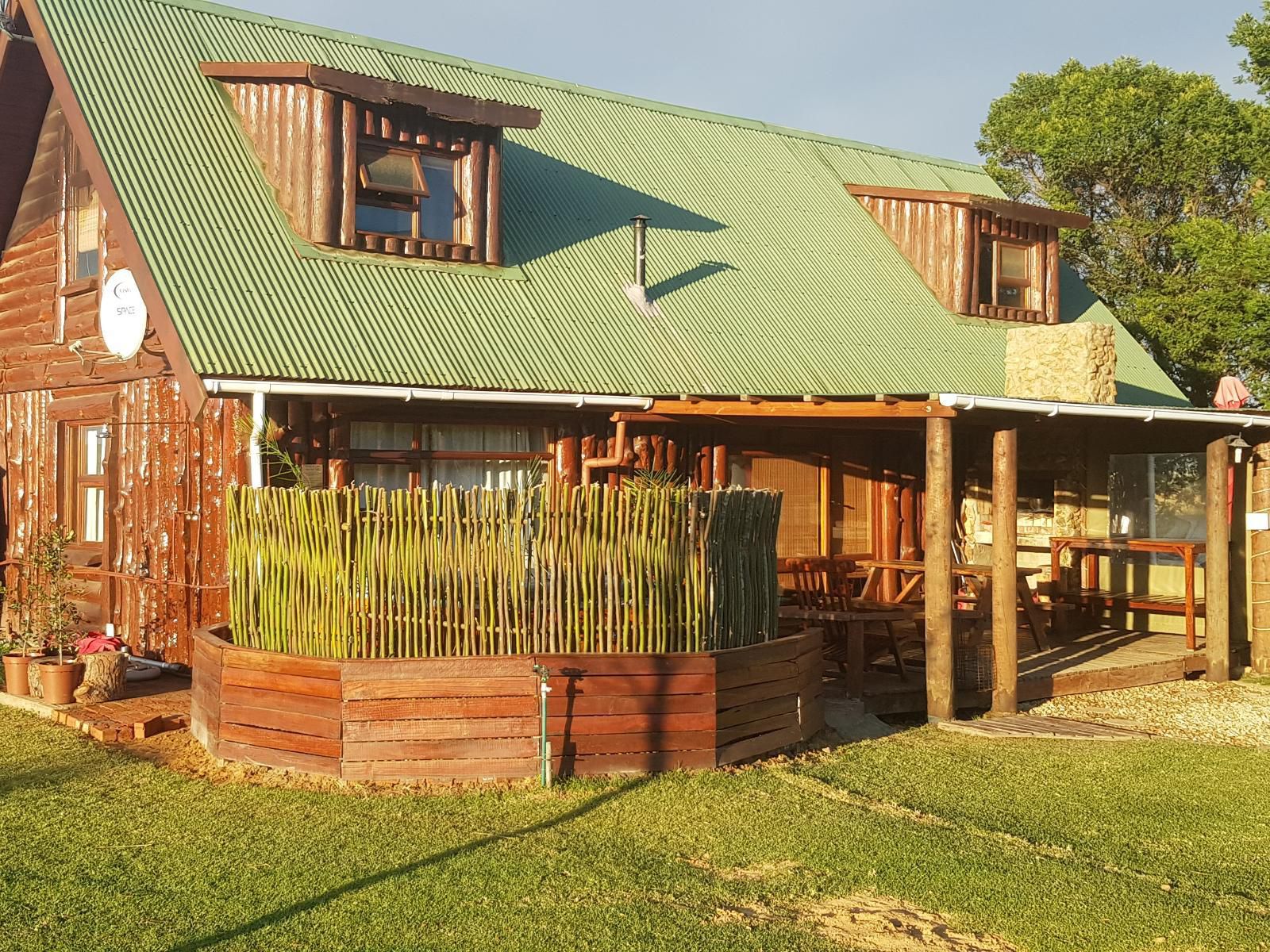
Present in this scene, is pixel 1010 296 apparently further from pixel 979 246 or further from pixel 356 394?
Answer: pixel 356 394

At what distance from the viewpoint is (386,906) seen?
595cm

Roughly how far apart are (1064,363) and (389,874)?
9538mm

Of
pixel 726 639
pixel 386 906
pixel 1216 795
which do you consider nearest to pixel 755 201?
pixel 726 639

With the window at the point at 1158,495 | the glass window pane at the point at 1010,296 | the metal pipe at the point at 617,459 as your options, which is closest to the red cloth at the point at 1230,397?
the window at the point at 1158,495

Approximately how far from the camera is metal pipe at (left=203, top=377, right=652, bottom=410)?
406 inches

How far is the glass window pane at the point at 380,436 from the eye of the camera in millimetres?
11586

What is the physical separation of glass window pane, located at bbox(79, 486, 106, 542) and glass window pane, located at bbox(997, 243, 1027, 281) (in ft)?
38.6

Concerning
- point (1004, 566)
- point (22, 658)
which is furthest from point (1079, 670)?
point (22, 658)

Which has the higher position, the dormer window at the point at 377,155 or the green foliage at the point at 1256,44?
the green foliage at the point at 1256,44

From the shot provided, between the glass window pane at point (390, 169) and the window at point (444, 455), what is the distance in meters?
2.79

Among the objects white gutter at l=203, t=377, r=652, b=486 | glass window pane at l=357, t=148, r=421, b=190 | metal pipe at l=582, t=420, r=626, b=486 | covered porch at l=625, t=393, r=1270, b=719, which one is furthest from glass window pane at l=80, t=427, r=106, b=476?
covered porch at l=625, t=393, r=1270, b=719

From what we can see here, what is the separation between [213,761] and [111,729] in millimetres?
1254

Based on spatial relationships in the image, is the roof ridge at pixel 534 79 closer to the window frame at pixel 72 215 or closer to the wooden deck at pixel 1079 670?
the window frame at pixel 72 215

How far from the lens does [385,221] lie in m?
13.4
